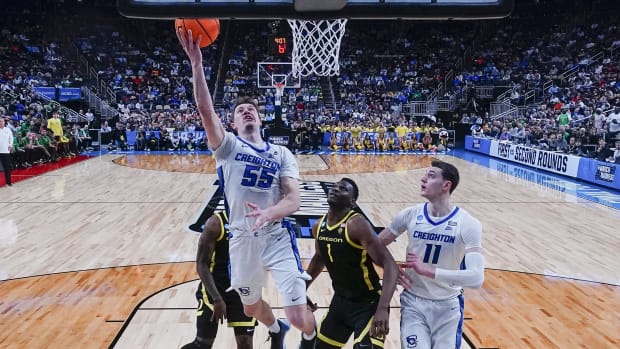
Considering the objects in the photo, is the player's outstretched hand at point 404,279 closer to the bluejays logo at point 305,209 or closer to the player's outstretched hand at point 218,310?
the player's outstretched hand at point 218,310

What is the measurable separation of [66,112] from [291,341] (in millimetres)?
22438

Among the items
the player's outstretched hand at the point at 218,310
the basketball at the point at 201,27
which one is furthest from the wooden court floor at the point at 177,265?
the basketball at the point at 201,27

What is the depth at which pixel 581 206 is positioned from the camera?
1180 centimetres

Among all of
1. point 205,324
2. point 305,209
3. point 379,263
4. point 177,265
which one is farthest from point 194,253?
point 379,263

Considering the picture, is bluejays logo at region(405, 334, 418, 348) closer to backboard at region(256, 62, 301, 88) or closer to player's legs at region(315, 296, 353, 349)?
player's legs at region(315, 296, 353, 349)

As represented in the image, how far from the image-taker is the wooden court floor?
5172mm

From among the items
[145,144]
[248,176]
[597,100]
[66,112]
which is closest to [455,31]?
[597,100]

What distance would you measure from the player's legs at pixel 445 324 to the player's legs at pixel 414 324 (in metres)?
0.04

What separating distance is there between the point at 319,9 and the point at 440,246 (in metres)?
1.72

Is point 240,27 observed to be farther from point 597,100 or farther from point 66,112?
point 597,100

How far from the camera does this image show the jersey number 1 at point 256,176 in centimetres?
367

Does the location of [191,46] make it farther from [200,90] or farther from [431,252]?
[431,252]

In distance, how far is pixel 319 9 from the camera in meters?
3.83

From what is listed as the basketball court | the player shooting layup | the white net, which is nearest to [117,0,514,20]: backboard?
the basketball court
